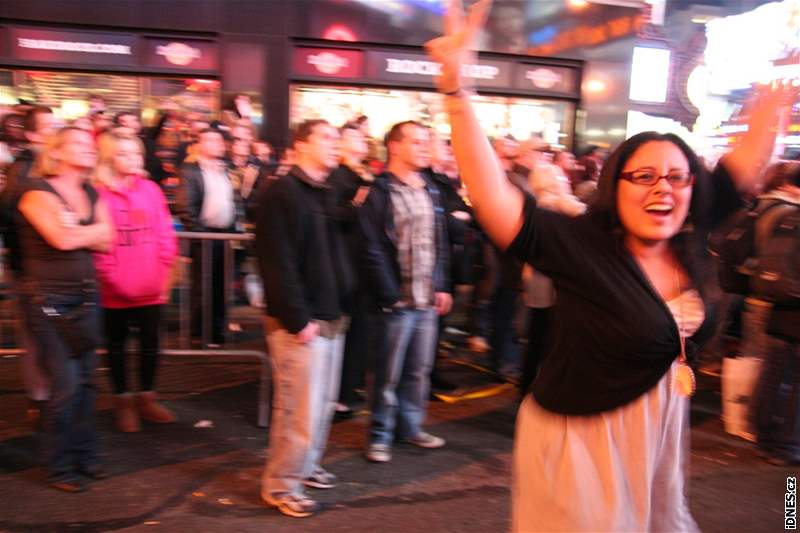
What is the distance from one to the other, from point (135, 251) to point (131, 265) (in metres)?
0.10

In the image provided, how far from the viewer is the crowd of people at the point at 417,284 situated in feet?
6.51

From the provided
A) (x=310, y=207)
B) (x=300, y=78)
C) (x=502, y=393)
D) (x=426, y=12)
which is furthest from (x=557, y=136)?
(x=310, y=207)

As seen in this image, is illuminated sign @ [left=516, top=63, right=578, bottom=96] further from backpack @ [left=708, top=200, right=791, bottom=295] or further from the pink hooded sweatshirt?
the pink hooded sweatshirt

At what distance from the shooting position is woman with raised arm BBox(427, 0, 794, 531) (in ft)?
6.31

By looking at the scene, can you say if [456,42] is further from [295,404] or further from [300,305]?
[295,404]

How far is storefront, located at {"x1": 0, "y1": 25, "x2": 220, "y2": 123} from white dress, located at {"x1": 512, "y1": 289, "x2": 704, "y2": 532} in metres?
10.2

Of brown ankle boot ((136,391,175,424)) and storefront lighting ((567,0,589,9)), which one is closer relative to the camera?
brown ankle boot ((136,391,175,424))

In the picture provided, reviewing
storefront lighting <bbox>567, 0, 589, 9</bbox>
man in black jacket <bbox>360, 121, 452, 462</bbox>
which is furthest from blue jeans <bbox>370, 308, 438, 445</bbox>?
storefront lighting <bbox>567, 0, 589, 9</bbox>

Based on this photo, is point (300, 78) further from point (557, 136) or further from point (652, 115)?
point (652, 115)

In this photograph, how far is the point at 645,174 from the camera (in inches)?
79.0

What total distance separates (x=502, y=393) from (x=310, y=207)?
10.3ft

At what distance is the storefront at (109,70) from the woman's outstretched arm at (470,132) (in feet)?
32.8

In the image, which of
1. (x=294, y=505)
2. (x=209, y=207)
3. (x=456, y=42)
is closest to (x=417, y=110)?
(x=209, y=207)

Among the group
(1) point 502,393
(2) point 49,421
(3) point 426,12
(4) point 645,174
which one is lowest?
(1) point 502,393
